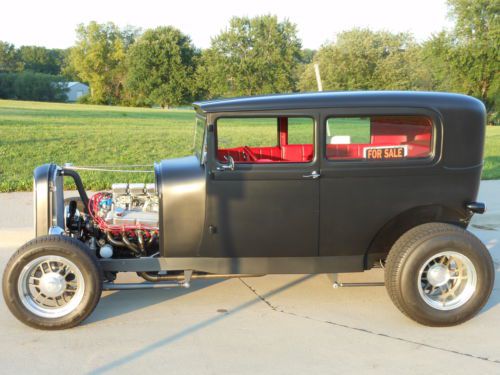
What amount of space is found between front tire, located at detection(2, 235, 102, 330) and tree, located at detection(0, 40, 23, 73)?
11547cm

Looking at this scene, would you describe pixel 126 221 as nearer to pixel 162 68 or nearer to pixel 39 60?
pixel 162 68

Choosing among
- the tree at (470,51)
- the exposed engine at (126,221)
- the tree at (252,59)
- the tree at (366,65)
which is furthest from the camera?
the tree at (252,59)

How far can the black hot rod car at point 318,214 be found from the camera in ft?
14.1

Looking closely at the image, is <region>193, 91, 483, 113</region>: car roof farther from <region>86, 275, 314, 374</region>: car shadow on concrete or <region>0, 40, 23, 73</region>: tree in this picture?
<region>0, 40, 23, 73</region>: tree

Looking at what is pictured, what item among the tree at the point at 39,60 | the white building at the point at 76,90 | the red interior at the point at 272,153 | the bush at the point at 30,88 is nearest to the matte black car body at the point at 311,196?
the red interior at the point at 272,153

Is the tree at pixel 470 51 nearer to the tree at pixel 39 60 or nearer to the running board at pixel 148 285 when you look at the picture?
the running board at pixel 148 285

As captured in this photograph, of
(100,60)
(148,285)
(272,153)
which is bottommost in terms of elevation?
(148,285)

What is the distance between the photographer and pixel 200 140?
484cm

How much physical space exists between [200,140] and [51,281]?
160cm

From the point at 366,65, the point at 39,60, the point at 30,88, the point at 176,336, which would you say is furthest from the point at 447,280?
the point at 39,60

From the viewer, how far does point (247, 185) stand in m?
4.38

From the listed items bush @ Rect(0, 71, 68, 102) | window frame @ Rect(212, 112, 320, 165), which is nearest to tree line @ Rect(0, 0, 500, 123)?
bush @ Rect(0, 71, 68, 102)

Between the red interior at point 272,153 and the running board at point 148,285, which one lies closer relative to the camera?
the running board at point 148,285

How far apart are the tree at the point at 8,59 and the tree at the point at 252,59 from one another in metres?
51.9
